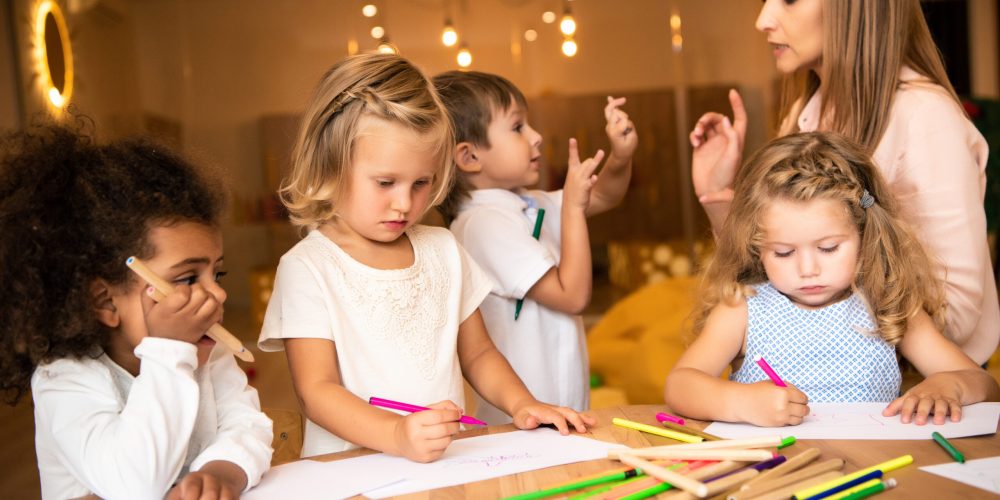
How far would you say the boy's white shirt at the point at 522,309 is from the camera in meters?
1.79

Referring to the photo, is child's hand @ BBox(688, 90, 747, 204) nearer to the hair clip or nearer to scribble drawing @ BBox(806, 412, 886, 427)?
the hair clip

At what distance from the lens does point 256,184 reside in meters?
6.37

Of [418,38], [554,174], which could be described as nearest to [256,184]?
[418,38]

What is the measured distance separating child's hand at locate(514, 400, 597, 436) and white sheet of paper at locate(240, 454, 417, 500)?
0.72 feet

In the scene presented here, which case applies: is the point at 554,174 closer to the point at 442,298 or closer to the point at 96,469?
the point at 442,298

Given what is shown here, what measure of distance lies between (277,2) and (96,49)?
1.21 metres

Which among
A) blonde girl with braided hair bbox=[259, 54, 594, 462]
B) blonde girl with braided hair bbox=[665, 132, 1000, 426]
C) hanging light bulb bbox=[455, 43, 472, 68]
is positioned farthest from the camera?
hanging light bulb bbox=[455, 43, 472, 68]

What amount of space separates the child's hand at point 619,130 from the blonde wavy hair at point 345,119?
50 centimetres

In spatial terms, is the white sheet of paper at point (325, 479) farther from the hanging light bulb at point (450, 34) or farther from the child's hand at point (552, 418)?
the hanging light bulb at point (450, 34)

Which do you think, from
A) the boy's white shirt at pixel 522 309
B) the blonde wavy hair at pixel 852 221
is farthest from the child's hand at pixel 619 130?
the blonde wavy hair at pixel 852 221

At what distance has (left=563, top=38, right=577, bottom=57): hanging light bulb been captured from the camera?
630cm

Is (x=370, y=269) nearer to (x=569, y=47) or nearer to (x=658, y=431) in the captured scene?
Result: (x=658, y=431)

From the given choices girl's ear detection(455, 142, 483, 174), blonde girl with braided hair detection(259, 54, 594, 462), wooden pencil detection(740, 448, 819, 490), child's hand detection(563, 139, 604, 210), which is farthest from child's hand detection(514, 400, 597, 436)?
girl's ear detection(455, 142, 483, 174)

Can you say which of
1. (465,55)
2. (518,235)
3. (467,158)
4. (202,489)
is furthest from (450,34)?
(202,489)
